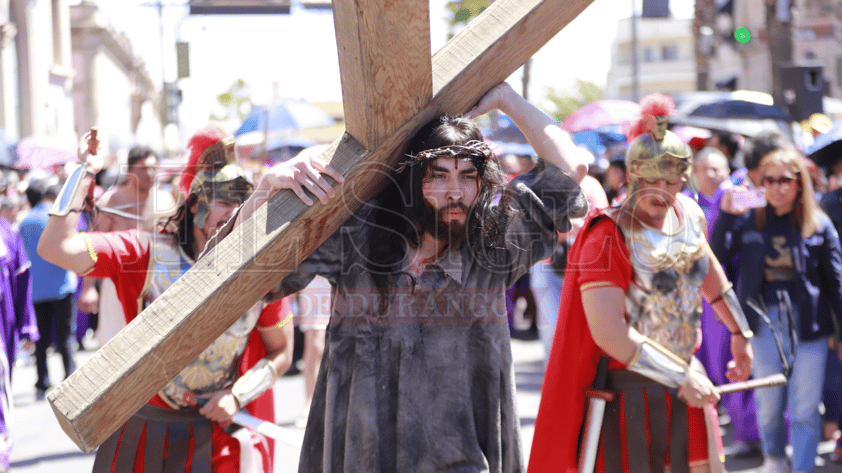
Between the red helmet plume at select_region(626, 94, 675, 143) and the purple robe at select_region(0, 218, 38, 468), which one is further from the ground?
the red helmet plume at select_region(626, 94, 675, 143)

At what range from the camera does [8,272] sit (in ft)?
20.7

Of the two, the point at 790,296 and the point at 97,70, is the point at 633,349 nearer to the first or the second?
the point at 790,296

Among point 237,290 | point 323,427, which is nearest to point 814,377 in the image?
point 323,427

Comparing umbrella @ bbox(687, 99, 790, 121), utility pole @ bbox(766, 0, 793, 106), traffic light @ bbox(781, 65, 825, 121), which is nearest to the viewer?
traffic light @ bbox(781, 65, 825, 121)

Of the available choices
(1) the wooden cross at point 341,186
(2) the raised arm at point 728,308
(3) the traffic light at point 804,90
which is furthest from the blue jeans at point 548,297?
(1) the wooden cross at point 341,186

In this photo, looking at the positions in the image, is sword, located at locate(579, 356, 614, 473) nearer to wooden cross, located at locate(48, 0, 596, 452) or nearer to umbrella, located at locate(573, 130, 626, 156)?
wooden cross, located at locate(48, 0, 596, 452)

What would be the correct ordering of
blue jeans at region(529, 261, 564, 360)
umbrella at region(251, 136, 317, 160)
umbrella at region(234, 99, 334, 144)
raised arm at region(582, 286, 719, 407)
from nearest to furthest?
raised arm at region(582, 286, 719, 407)
blue jeans at region(529, 261, 564, 360)
umbrella at region(234, 99, 334, 144)
umbrella at region(251, 136, 317, 160)

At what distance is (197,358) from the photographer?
294cm

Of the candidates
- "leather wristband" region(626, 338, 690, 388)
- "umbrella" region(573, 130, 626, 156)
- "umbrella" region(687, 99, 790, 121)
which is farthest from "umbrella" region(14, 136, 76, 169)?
"leather wristband" region(626, 338, 690, 388)

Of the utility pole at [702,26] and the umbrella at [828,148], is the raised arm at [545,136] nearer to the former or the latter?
the umbrella at [828,148]

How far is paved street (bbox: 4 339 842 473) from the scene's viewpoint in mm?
5637

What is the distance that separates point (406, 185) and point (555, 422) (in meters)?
1.57

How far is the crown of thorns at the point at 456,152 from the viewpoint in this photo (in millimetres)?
2109

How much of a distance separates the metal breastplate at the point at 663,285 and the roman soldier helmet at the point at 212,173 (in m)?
1.49
